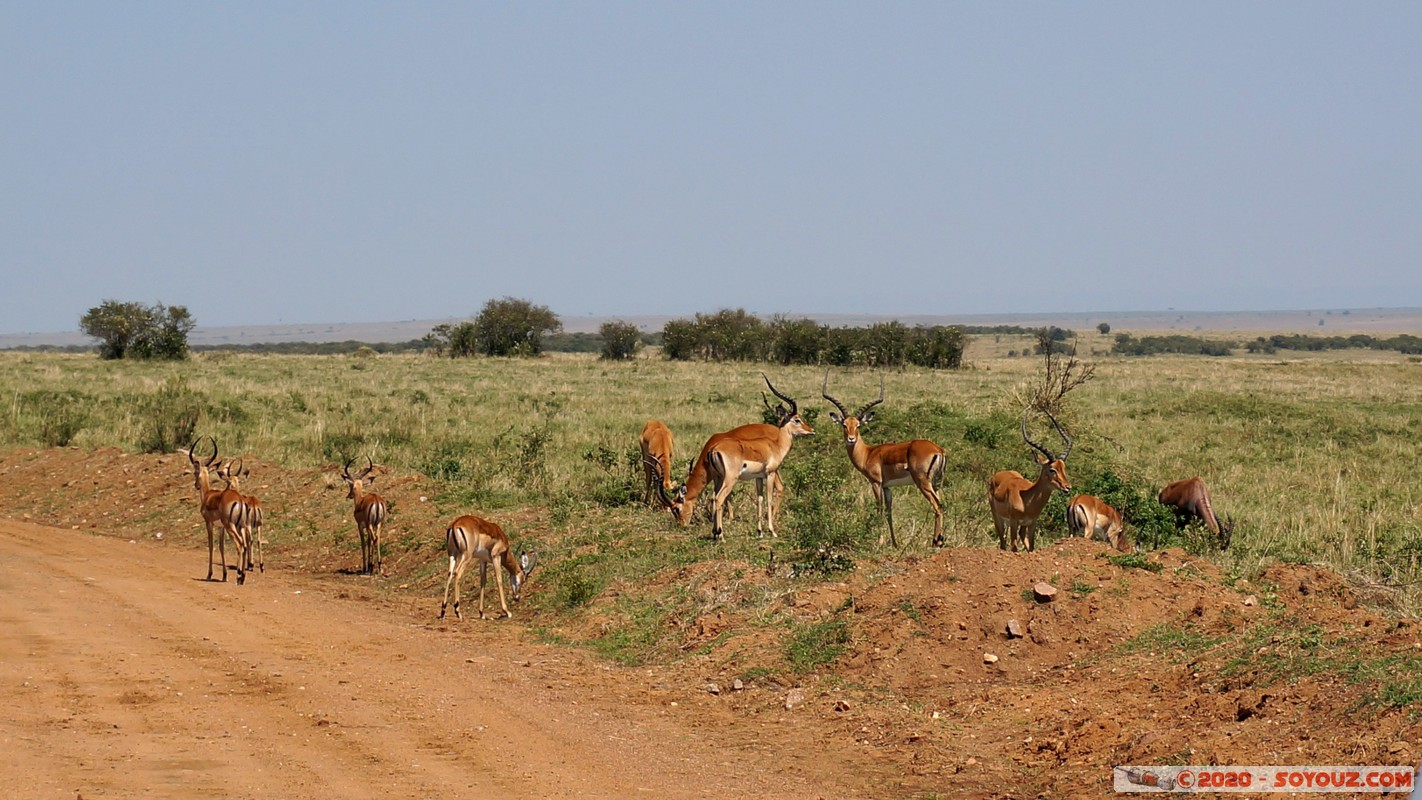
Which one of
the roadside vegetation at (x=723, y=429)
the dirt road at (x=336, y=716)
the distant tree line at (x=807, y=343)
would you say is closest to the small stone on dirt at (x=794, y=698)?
the dirt road at (x=336, y=716)

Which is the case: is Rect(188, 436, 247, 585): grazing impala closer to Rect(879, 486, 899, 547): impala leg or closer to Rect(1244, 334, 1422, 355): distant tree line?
Rect(879, 486, 899, 547): impala leg

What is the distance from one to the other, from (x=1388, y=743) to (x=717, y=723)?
164 inches

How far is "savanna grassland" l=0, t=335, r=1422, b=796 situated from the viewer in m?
7.97

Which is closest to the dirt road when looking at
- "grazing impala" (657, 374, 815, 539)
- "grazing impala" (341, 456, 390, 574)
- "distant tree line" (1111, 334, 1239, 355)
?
"grazing impala" (341, 456, 390, 574)

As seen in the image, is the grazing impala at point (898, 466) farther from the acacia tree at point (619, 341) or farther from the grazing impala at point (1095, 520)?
the acacia tree at point (619, 341)

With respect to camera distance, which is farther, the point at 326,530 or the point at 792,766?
A: the point at 326,530

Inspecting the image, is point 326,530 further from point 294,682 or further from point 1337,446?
point 1337,446

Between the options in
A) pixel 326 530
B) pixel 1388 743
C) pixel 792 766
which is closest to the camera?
pixel 1388 743

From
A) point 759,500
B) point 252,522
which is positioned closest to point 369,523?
point 252,522

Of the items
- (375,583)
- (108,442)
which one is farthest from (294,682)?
(108,442)

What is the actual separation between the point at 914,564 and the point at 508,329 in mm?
62884

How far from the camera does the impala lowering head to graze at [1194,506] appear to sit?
15.1m

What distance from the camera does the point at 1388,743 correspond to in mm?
6602

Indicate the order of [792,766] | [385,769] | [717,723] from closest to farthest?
[385,769], [792,766], [717,723]
